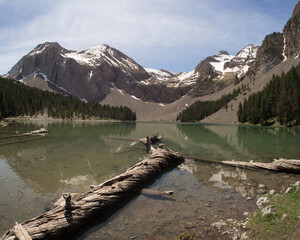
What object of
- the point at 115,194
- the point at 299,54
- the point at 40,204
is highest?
the point at 299,54

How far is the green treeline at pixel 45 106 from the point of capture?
442 ft

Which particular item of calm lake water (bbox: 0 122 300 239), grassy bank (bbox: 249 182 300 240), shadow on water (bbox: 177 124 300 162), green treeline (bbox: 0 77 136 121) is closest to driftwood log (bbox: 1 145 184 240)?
calm lake water (bbox: 0 122 300 239)

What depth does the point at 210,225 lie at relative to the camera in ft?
24.9

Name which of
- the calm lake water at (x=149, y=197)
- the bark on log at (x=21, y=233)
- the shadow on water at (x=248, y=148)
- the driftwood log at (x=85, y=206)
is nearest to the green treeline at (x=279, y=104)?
the shadow on water at (x=248, y=148)

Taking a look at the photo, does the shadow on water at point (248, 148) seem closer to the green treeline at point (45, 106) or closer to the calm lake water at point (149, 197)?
the calm lake water at point (149, 197)

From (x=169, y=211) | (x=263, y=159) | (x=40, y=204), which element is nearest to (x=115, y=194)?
(x=169, y=211)

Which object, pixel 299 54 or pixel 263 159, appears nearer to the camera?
pixel 263 159

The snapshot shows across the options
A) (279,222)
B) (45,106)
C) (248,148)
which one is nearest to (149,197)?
(279,222)

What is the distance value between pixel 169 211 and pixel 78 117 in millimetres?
168178

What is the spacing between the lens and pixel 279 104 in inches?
3167

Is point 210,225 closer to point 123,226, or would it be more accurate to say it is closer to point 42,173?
point 123,226

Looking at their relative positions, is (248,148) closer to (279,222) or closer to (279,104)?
(279,222)

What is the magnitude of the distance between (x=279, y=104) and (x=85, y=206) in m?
93.8

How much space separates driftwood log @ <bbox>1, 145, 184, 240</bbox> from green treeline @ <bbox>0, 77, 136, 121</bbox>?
144 metres
